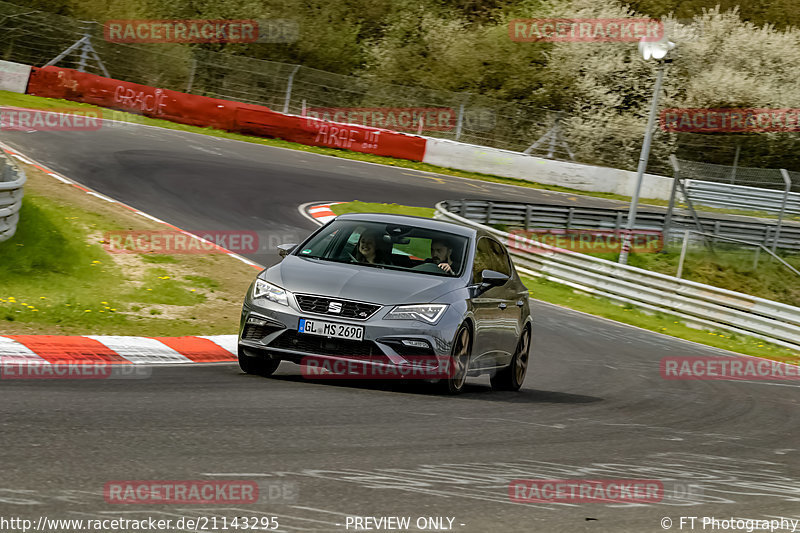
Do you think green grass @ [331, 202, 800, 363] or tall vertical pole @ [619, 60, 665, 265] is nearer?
green grass @ [331, 202, 800, 363]

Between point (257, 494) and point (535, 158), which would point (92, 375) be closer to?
point (257, 494)

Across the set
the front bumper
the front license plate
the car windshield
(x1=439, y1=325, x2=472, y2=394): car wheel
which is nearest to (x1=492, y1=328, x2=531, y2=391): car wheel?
(x1=439, y1=325, x2=472, y2=394): car wheel

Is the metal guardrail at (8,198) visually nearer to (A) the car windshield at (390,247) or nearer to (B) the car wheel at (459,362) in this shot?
(A) the car windshield at (390,247)

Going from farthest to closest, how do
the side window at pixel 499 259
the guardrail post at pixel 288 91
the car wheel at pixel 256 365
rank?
the guardrail post at pixel 288 91, the side window at pixel 499 259, the car wheel at pixel 256 365

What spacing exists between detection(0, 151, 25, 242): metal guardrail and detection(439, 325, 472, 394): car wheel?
6.49 metres

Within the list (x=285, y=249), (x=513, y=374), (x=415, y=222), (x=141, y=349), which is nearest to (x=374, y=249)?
(x=415, y=222)

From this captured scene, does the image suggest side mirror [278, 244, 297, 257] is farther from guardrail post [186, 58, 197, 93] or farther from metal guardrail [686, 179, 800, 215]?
guardrail post [186, 58, 197, 93]

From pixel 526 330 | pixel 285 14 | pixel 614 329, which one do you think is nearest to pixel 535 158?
pixel 285 14

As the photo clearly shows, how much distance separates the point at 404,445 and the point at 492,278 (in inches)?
127

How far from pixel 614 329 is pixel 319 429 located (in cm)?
1212

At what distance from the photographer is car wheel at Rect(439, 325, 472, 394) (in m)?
8.91

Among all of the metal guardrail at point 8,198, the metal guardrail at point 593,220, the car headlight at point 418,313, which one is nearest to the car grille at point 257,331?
the car headlight at point 418,313

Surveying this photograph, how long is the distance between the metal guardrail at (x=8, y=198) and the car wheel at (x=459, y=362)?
21.3 ft

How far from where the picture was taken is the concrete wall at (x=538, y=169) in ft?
120
